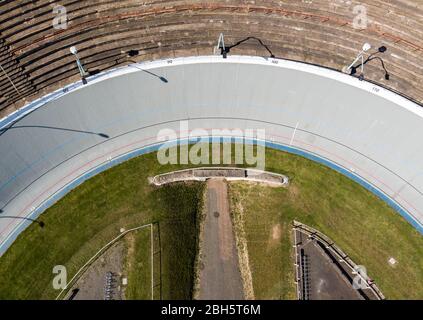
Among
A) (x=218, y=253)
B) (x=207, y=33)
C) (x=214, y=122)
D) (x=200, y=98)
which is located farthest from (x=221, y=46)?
(x=218, y=253)

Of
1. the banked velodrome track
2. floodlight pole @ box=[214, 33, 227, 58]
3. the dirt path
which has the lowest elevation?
the dirt path

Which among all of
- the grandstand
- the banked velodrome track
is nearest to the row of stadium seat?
the grandstand

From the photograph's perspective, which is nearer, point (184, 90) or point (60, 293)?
point (60, 293)

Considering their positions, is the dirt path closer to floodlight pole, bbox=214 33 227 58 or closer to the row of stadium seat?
floodlight pole, bbox=214 33 227 58

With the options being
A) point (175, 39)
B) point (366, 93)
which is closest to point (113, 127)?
point (175, 39)

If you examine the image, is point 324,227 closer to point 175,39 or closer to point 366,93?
point 366,93
